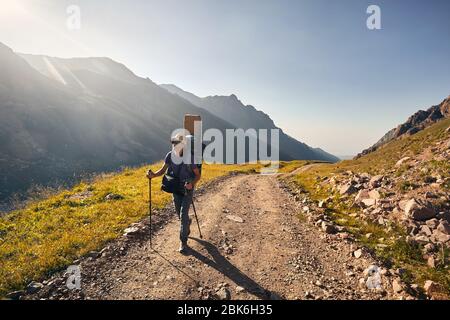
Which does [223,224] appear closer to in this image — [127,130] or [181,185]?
[181,185]

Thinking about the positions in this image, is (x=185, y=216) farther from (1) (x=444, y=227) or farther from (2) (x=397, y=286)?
(1) (x=444, y=227)

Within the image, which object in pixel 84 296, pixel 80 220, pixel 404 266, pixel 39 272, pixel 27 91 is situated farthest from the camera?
pixel 27 91

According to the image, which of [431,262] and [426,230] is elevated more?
[426,230]

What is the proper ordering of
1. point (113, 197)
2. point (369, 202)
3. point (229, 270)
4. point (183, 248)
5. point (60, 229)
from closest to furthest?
point (229, 270) < point (183, 248) < point (60, 229) < point (369, 202) < point (113, 197)

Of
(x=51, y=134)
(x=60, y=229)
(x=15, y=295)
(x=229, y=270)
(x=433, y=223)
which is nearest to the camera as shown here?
(x=15, y=295)

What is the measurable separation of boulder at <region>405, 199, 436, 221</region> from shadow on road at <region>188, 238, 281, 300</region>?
7510mm

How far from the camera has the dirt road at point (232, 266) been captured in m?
7.21

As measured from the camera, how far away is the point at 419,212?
1098 centimetres

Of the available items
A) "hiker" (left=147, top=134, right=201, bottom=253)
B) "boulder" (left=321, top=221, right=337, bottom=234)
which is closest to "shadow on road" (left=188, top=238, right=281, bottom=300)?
"hiker" (left=147, top=134, right=201, bottom=253)

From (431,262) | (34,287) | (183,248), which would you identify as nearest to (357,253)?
(431,262)

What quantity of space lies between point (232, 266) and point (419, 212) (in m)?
8.07
